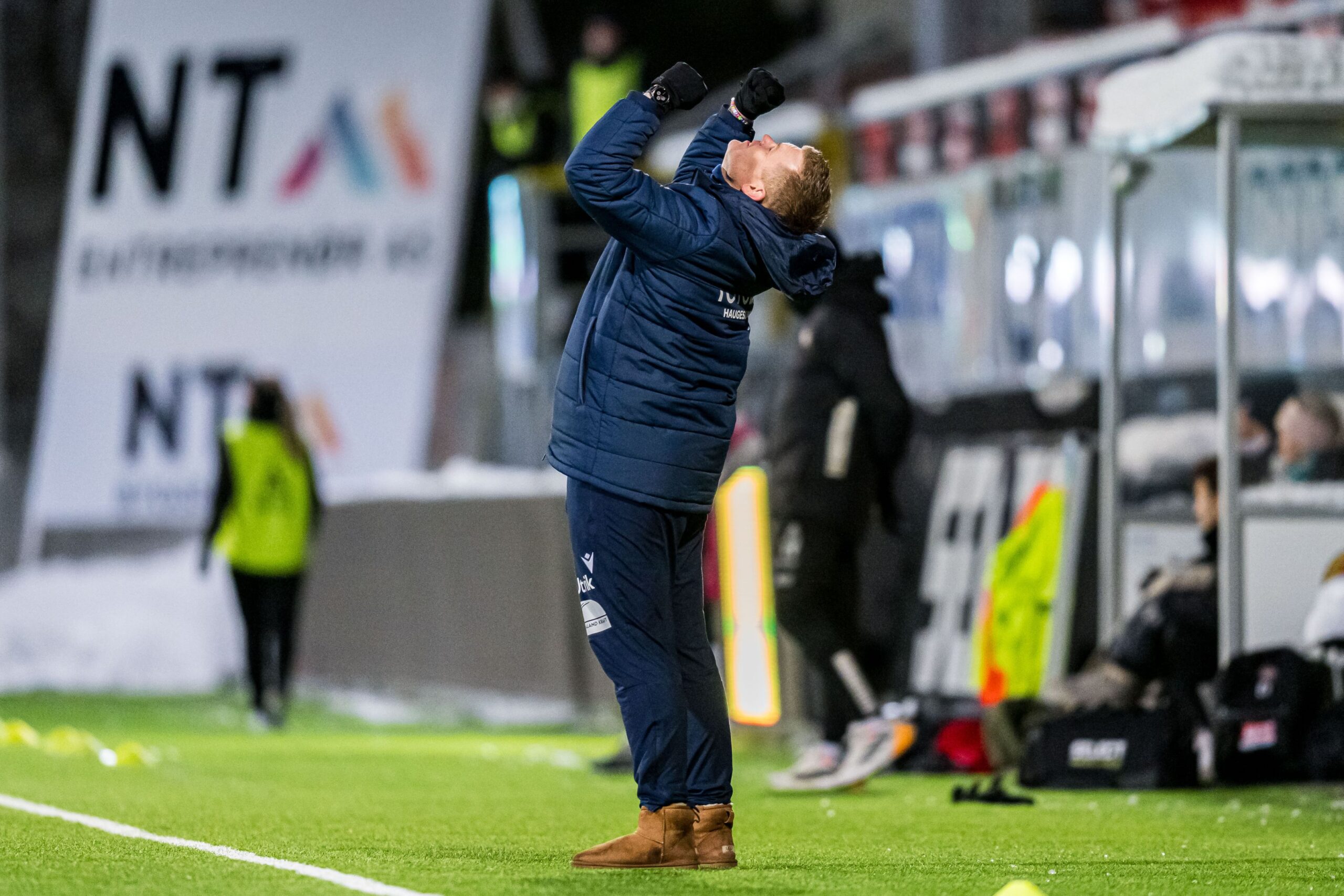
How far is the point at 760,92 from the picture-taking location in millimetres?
5930

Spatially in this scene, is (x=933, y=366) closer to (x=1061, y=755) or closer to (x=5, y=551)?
(x=1061, y=755)

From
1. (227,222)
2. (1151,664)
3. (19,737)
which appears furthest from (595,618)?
(227,222)

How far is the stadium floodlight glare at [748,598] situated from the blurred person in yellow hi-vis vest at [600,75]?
7328 mm

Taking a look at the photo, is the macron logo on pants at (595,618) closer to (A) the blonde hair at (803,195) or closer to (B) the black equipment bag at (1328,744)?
(A) the blonde hair at (803,195)

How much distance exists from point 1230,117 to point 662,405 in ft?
14.4

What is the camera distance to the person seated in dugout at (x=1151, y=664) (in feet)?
30.8

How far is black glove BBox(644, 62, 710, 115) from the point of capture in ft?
18.7

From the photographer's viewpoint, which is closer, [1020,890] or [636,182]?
[1020,890]

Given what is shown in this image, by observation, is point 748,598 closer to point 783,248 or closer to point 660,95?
point 783,248

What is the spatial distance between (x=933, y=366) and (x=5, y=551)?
9.10 m

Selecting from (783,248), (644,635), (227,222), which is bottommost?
(644,635)

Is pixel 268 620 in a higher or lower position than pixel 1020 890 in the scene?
lower

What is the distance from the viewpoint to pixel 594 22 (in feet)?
60.3

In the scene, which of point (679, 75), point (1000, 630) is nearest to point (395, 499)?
point (1000, 630)
